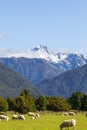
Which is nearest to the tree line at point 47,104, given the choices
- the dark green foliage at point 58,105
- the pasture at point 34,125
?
the dark green foliage at point 58,105

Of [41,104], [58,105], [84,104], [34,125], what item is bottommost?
[34,125]

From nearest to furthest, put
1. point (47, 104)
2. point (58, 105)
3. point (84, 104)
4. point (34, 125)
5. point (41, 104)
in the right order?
point (34, 125), point (41, 104), point (84, 104), point (58, 105), point (47, 104)

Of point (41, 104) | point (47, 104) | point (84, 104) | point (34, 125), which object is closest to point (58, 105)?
point (47, 104)

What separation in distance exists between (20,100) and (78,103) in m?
55.4

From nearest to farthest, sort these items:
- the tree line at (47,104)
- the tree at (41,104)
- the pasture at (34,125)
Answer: the pasture at (34,125) < the tree line at (47,104) < the tree at (41,104)

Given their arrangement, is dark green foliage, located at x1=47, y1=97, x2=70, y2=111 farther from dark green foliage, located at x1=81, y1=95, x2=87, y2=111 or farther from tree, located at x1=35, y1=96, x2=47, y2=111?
tree, located at x1=35, y1=96, x2=47, y2=111

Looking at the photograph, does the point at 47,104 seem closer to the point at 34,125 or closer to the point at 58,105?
the point at 58,105

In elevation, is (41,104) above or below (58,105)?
above

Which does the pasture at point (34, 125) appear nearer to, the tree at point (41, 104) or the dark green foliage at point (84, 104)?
the tree at point (41, 104)

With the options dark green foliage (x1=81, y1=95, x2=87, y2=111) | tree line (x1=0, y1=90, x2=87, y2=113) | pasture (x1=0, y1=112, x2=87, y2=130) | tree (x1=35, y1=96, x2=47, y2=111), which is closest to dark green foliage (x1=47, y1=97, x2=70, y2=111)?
tree line (x1=0, y1=90, x2=87, y2=113)

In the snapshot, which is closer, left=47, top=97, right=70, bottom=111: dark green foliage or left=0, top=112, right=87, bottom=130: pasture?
left=0, top=112, right=87, bottom=130: pasture

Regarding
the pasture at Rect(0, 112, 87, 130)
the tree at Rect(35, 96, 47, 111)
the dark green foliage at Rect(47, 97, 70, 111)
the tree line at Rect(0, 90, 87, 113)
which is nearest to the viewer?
the pasture at Rect(0, 112, 87, 130)

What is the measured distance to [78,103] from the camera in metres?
194

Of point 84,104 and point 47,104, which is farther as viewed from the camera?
point 47,104
